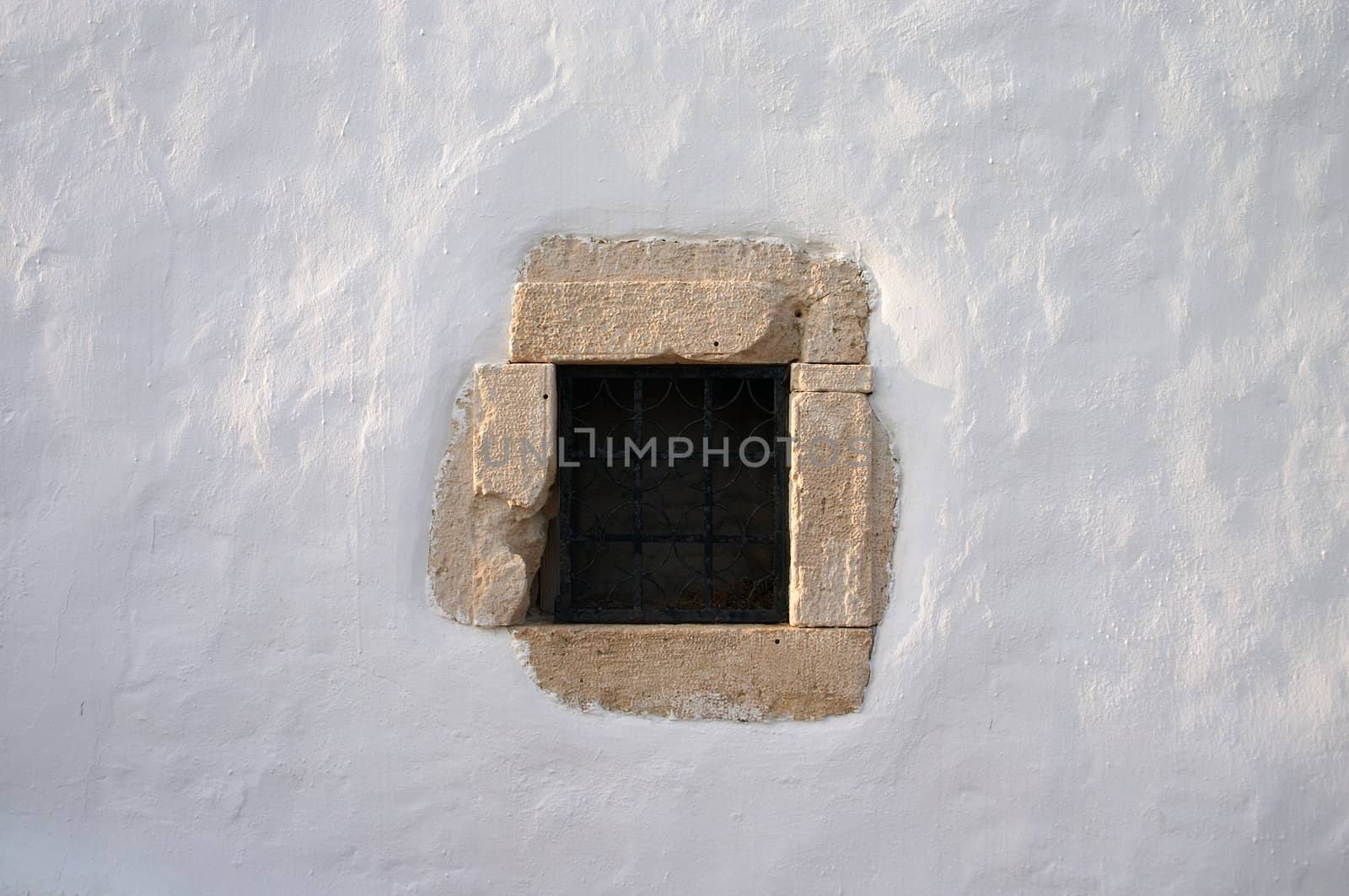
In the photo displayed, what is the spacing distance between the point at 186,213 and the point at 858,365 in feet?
5.73

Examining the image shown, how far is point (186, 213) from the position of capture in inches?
101

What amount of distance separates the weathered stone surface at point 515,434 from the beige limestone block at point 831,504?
63cm

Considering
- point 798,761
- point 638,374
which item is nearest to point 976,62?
point 638,374

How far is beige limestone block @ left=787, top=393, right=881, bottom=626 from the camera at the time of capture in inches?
98.7

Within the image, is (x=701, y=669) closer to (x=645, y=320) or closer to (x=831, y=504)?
(x=831, y=504)

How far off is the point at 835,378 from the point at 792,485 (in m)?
0.29

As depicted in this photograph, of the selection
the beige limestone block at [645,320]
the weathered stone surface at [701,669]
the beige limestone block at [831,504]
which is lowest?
the weathered stone surface at [701,669]

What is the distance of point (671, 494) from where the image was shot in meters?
3.12

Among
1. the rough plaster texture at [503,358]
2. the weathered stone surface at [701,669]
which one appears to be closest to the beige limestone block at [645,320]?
the rough plaster texture at [503,358]

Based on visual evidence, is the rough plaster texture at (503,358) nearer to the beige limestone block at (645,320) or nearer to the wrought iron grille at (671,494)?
the beige limestone block at (645,320)

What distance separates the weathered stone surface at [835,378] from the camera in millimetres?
2514

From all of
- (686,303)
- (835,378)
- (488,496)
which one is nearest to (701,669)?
(488,496)

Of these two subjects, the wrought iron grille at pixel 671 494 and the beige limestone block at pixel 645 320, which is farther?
the wrought iron grille at pixel 671 494

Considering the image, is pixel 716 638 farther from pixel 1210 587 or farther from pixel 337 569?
pixel 1210 587
